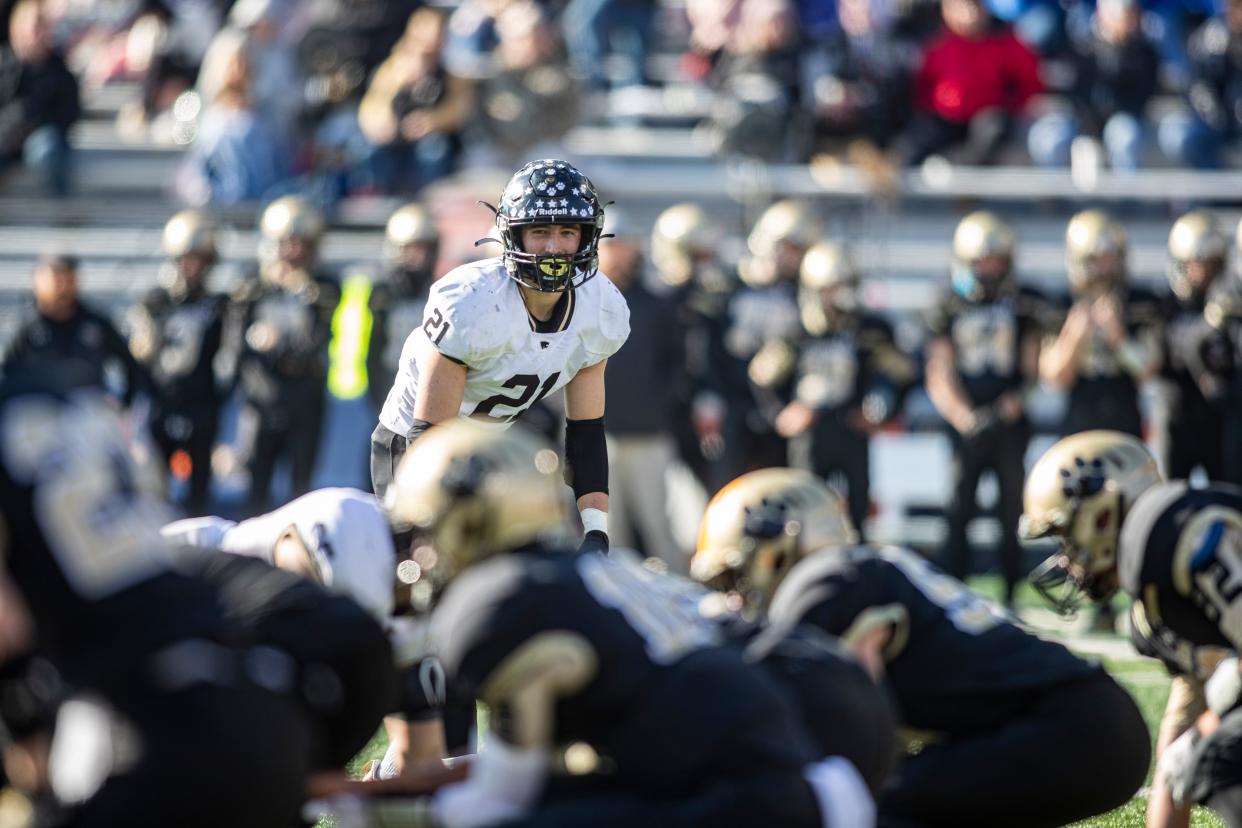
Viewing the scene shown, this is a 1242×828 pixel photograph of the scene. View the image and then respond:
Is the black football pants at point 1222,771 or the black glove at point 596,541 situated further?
the black glove at point 596,541

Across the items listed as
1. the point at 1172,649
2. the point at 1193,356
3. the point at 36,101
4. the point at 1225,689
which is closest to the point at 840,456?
the point at 1193,356

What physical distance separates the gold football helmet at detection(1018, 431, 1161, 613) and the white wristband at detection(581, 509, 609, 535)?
113cm

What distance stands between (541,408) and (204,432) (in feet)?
5.95

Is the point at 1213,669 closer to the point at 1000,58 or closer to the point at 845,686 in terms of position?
the point at 845,686

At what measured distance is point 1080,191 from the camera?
12031 millimetres

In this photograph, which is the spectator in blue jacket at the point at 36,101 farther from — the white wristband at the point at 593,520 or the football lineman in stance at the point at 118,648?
the football lineman in stance at the point at 118,648

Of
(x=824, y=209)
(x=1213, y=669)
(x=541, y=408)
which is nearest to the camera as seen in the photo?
(x=1213, y=669)

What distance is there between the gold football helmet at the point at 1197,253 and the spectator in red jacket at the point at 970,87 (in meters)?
2.64

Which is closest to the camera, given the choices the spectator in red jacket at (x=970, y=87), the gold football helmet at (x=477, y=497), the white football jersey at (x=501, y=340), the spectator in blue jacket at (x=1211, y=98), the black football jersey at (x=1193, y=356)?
the gold football helmet at (x=477, y=497)

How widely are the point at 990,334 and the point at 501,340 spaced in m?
4.96

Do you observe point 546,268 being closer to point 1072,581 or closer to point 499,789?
point 1072,581

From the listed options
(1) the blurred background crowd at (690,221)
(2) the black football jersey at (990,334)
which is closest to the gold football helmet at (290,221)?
(1) the blurred background crowd at (690,221)

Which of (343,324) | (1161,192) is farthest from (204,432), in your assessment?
(1161,192)

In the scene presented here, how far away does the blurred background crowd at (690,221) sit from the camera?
9883 millimetres
